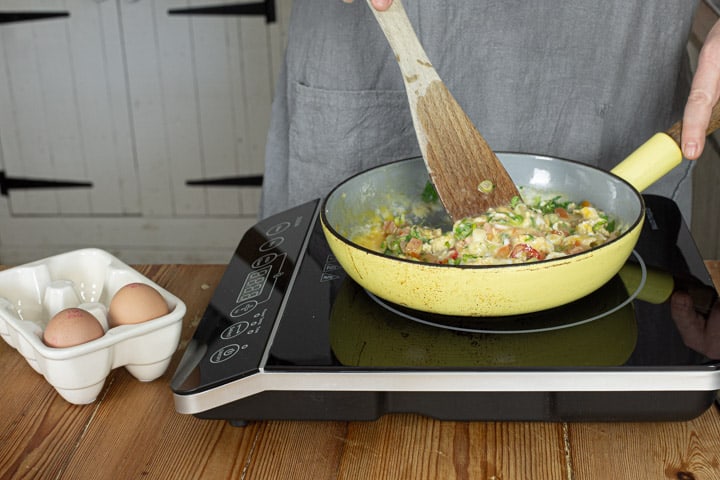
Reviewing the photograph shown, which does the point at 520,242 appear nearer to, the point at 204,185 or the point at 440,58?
the point at 440,58

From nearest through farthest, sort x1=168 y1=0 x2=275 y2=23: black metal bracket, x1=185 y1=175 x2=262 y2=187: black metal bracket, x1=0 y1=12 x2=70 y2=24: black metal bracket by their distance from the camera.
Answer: x1=168 y1=0 x2=275 y2=23: black metal bracket, x1=0 y1=12 x2=70 y2=24: black metal bracket, x1=185 y1=175 x2=262 y2=187: black metal bracket

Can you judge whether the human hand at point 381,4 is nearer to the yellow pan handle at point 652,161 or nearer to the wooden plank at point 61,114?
the yellow pan handle at point 652,161

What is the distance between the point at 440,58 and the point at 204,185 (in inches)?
75.9

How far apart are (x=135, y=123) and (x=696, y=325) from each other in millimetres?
2551

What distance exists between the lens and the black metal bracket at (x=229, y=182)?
312cm

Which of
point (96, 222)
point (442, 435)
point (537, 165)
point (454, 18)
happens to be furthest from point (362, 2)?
point (96, 222)

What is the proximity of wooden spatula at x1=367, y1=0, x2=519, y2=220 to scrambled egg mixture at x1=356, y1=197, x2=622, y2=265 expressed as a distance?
0.10 ft

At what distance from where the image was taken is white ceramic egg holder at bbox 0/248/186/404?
86 centimetres

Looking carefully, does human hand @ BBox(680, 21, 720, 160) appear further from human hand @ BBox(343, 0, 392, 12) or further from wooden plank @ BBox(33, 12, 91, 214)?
wooden plank @ BBox(33, 12, 91, 214)

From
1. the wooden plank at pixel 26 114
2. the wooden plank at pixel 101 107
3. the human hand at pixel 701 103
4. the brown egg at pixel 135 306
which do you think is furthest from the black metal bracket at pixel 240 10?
the brown egg at pixel 135 306

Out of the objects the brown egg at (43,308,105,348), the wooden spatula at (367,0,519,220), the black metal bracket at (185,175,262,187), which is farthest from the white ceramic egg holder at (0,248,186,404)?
the black metal bracket at (185,175,262,187)

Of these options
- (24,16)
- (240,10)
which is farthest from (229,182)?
(24,16)

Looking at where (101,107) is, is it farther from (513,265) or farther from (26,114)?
(513,265)

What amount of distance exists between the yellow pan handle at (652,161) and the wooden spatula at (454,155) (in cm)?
15
